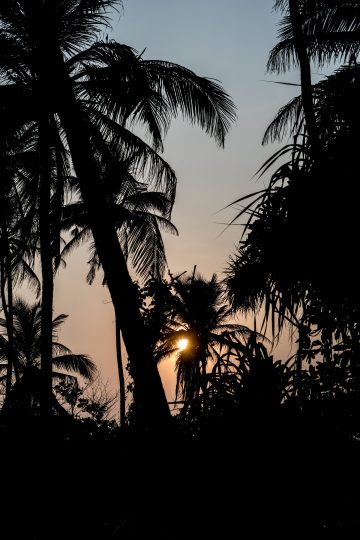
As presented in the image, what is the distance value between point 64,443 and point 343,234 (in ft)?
11.2

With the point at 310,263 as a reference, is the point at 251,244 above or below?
above

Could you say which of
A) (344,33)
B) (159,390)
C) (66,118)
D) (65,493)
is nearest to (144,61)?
(66,118)

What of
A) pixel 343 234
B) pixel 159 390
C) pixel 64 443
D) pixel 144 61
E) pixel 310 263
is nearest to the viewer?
pixel 343 234

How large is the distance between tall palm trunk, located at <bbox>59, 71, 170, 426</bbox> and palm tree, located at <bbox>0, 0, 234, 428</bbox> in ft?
0.04

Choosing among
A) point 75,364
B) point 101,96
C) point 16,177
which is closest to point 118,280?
point 101,96

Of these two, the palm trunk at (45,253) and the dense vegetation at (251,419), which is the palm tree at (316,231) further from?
the palm trunk at (45,253)

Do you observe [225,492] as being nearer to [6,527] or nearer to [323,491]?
[323,491]

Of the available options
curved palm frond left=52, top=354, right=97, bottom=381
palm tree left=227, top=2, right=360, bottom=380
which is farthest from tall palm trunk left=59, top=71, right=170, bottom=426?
curved palm frond left=52, top=354, right=97, bottom=381

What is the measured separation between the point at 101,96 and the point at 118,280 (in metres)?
3.11

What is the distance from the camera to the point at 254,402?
13.9 ft

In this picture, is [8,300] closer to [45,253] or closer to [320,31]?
[45,253]

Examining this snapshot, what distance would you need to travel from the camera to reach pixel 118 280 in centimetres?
678

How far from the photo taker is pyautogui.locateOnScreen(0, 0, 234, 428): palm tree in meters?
6.74

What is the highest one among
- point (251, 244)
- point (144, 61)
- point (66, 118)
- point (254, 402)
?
point (144, 61)
